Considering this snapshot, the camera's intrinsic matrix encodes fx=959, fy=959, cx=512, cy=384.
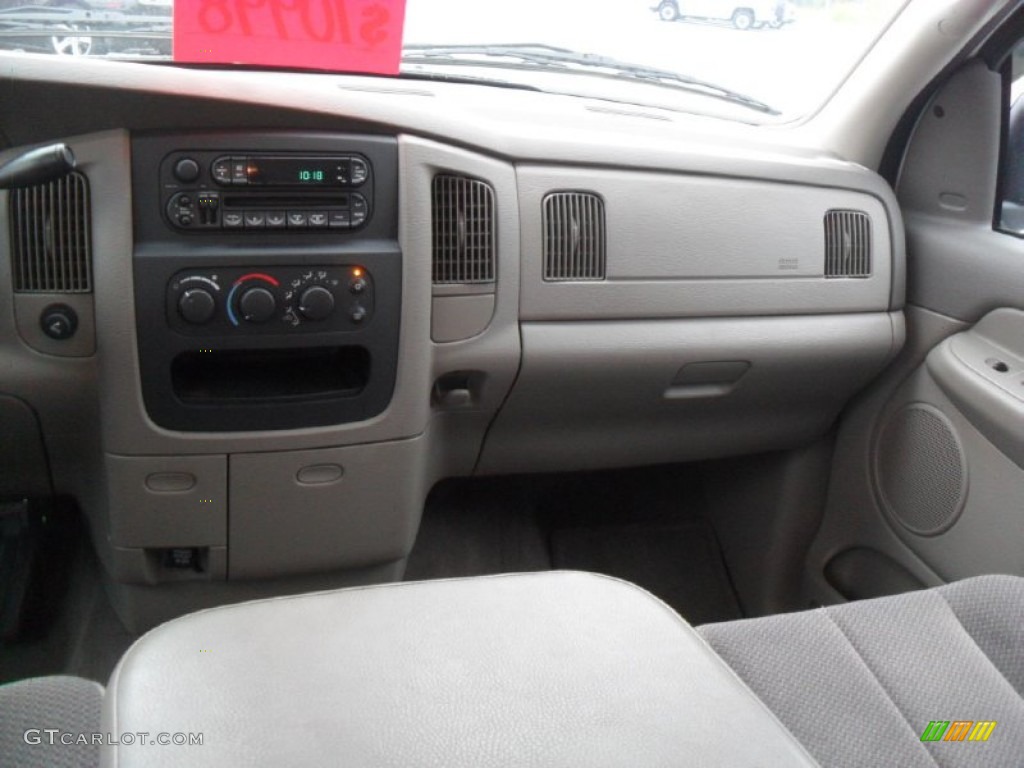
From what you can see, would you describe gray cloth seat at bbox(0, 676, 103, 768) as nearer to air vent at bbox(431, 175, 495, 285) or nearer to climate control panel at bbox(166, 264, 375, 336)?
climate control panel at bbox(166, 264, 375, 336)

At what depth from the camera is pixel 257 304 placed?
58.2 inches

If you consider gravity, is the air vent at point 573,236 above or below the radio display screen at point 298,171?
below

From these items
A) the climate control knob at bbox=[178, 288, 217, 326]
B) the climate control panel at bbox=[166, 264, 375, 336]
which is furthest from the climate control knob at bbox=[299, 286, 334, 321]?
the climate control knob at bbox=[178, 288, 217, 326]

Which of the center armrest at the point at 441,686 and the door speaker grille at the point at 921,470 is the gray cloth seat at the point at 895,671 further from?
the door speaker grille at the point at 921,470

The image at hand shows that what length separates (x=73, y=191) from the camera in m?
1.41

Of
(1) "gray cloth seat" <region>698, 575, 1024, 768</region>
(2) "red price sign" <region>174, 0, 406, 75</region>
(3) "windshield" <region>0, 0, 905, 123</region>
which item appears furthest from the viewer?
(3) "windshield" <region>0, 0, 905, 123</region>

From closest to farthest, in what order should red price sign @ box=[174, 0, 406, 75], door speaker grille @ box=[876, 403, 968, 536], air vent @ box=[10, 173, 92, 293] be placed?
red price sign @ box=[174, 0, 406, 75] < air vent @ box=[10, 173, 92, 293] < door speaker grille @ box=[876, 403, 968, 536]

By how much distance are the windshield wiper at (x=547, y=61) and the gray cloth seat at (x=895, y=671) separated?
4.28ft

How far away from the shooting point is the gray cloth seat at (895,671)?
1045 millimetres

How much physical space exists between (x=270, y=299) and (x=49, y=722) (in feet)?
2.40

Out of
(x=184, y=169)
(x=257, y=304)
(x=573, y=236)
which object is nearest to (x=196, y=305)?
(x=257, y=304)

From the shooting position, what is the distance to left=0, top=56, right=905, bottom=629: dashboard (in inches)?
56.4

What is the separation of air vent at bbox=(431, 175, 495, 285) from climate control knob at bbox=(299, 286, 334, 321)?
20 cm

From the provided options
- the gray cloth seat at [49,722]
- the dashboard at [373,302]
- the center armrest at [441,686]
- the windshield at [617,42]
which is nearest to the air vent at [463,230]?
the dashboard at [373,302]
